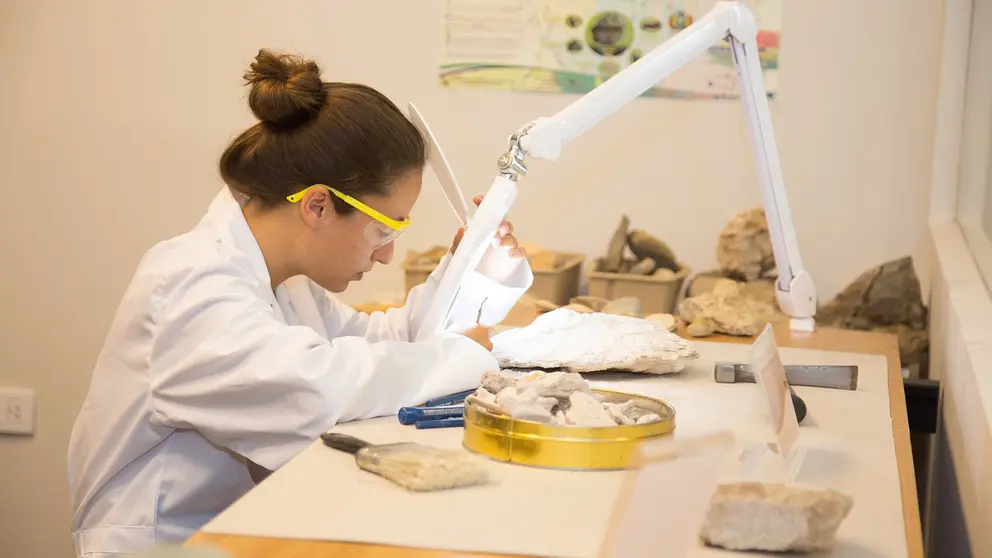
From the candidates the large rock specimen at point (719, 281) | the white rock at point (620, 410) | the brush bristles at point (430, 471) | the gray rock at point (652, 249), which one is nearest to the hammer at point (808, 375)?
the white rock at point (620, 410)

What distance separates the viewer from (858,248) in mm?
2305

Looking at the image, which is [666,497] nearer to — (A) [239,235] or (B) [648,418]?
(B) [648,418]

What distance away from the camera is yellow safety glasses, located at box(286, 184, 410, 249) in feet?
4.71

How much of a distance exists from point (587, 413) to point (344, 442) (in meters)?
0.24

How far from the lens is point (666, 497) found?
68 cm

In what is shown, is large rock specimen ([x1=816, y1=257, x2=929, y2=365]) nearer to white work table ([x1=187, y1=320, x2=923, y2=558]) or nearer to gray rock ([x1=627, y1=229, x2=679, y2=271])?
gray rock ([x1=627, y1=229, x2=679, y2=271])

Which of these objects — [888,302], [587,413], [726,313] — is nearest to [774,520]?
[587,413]

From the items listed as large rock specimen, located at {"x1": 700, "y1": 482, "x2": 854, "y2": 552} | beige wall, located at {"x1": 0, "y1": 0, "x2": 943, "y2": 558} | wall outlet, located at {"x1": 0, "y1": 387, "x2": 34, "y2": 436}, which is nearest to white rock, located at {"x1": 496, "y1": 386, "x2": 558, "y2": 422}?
large rock specimen, located at {"x1": 700, "y1": 482, "x2": 854, "y2": 552}

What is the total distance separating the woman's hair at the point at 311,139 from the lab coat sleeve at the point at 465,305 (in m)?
0.19

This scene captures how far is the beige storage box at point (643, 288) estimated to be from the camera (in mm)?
2162

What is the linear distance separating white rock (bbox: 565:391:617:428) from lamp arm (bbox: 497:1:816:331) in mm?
343

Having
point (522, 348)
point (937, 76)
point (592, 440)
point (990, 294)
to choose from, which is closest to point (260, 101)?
point (522, 348)

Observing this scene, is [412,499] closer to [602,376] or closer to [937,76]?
[602,376]

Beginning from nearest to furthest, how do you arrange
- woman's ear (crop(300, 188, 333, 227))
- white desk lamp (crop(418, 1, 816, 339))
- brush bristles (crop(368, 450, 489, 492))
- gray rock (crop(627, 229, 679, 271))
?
brush bristles (crop(368, 450, 489, 492)), white desk lamp (crop(418, 1, 816, 339)), woman's ear (crop(300, 188, 333, 227)), gray rock (crop(627, 229, 679, 271))
